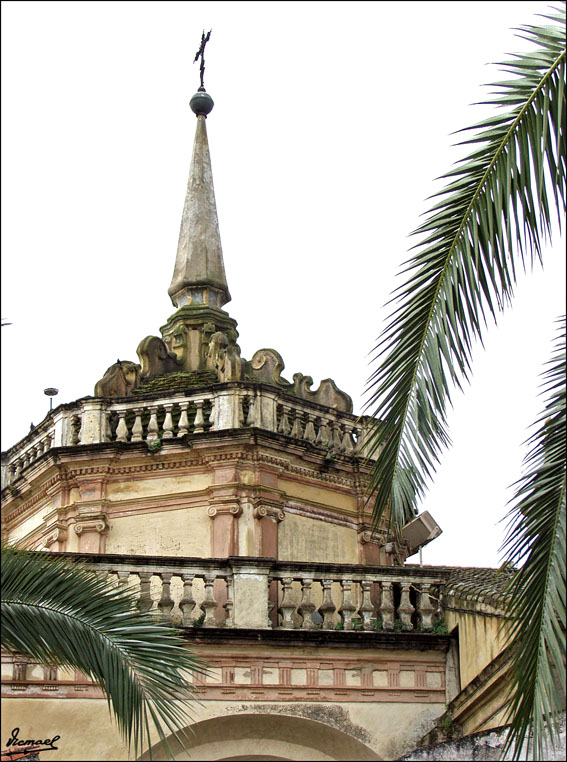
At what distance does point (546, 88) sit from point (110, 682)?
4.75 metres

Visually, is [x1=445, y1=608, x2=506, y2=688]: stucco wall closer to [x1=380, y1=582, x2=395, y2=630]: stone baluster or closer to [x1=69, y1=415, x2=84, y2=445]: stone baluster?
[x1=380, y1=582, x2=395, y2=630]: stone baluster

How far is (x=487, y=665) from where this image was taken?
12.7 m

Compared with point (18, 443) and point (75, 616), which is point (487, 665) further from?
point (18, 443)

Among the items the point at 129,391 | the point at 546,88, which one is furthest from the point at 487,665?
the point at 129,391

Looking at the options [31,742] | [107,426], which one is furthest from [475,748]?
[107,426]

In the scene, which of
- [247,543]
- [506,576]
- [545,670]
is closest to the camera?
[545,670]

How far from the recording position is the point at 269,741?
45.5 ft

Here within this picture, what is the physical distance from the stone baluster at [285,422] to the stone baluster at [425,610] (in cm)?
367

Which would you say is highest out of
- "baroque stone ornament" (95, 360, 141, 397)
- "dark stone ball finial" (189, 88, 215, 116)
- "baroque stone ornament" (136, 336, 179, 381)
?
"dark stone ball finial" (189, 88, 215, 116)

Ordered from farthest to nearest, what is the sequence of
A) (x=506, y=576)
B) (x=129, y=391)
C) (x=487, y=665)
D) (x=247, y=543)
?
(x=129, y=391), (x=247, y=543), (x=506, y=576), (x=487, y=665)

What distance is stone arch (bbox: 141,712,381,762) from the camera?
13.7 m

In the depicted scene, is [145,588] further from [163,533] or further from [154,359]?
[154,359]

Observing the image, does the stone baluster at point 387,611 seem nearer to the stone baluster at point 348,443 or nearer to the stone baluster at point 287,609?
the stone baluster at point 287,609

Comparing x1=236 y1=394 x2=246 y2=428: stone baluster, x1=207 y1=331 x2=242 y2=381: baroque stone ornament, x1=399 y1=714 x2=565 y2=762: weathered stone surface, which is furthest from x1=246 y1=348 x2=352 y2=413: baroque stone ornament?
x1=399 y1=714 x2=565 y2=762: weathered stone surface
